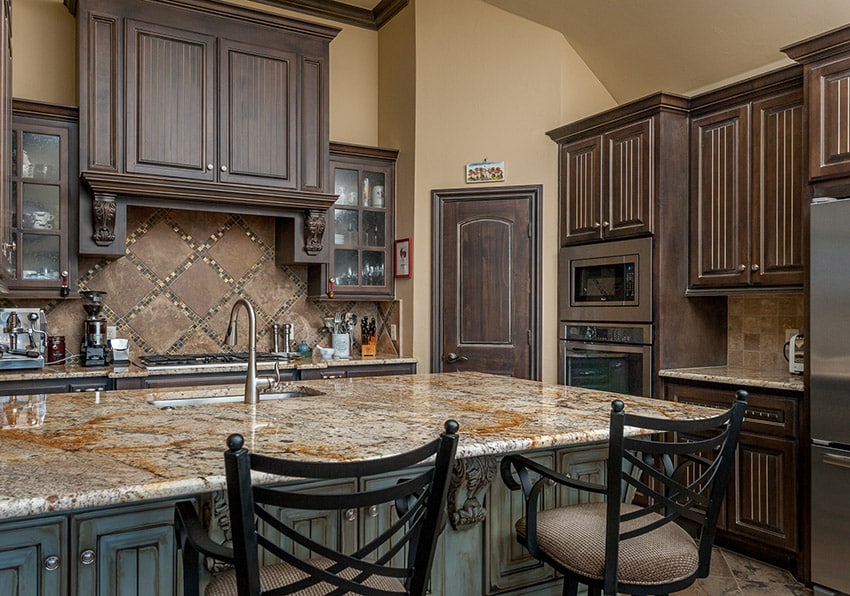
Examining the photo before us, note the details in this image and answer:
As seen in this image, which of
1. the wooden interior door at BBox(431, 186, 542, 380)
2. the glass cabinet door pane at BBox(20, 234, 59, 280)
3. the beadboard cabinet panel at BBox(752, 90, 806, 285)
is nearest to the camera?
the beadboard cabinet panel at BBox(752, 90, 806, 285)

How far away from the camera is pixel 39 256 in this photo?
3627mm

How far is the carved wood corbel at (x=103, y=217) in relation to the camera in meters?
3.65

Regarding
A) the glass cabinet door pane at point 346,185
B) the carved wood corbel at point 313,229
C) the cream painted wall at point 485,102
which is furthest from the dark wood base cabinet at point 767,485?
the glass cabinet door pane at point 346,185

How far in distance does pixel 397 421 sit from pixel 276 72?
10.2ft

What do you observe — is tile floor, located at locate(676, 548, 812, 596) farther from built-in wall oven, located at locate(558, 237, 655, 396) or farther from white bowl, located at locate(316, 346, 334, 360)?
white bowl, located at locate(316, 346, 334, 360)

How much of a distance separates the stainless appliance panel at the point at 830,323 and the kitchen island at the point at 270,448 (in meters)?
1.00

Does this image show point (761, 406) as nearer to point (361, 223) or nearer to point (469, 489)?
point (469, 489)

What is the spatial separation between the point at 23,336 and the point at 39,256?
47 centimetres

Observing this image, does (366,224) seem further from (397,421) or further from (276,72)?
(397,421)

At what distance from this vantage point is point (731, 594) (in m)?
2.77

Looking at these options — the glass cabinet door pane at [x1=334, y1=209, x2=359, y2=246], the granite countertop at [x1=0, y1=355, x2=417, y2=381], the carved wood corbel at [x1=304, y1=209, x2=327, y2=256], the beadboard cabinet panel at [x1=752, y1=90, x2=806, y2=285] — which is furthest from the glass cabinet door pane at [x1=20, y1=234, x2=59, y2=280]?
the beadboard cabinet panel at [x1=752, y1=90, x2=806, y2=285]

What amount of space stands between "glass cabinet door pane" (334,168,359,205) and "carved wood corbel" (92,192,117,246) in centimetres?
149

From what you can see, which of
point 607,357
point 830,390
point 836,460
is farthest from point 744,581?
point 607,357

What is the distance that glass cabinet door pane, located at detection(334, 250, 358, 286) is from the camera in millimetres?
4594
